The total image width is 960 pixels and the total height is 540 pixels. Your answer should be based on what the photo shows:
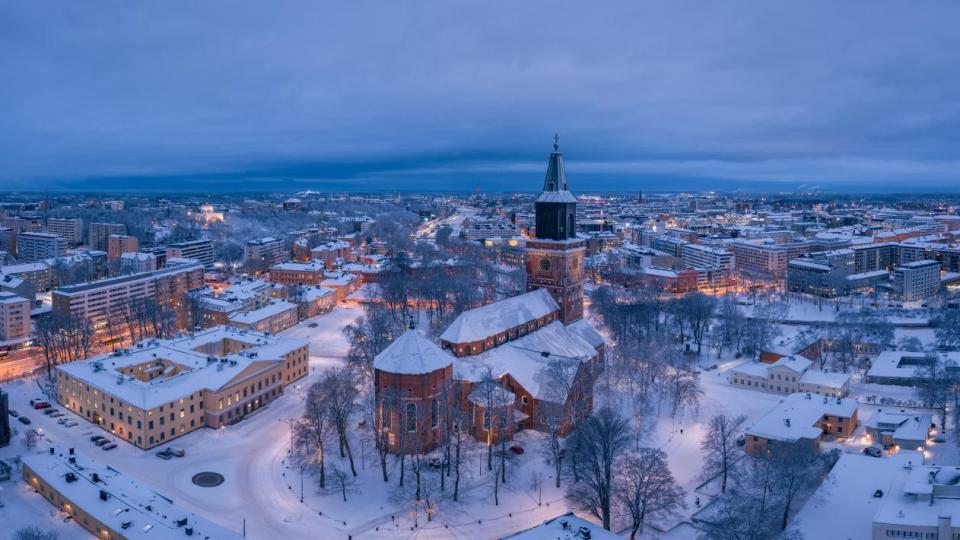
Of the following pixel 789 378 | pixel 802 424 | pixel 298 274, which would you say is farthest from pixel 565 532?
pixel 298 274

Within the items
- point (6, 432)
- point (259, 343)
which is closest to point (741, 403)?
point (259, 343)

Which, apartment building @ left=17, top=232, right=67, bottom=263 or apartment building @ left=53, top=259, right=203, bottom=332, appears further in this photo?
apartment building @ left=17, top=232, right=67, bottom=263

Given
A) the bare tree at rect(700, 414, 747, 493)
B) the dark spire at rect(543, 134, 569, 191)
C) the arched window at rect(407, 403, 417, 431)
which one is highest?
the dark spire at rect(543, 134, 569, 191)

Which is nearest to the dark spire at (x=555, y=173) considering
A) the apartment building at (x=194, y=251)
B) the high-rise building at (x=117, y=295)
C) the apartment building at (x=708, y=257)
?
the high-rise building at (x=117, y=295)

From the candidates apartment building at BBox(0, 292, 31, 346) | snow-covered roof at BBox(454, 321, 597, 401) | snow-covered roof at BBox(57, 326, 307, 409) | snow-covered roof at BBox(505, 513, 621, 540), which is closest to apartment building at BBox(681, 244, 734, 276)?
snow-covered roof at BBox(454, 321, 597, 401)

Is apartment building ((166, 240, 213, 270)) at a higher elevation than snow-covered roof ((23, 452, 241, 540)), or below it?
higher

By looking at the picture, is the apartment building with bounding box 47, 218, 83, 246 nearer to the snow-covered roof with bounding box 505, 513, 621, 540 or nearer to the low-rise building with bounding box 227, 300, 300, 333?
the low-rise building with bounding box 227, 300, 300, 333

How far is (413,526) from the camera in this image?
128 ft

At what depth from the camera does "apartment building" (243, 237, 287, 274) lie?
499ft

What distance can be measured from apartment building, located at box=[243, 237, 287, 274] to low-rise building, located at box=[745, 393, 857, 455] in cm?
12095

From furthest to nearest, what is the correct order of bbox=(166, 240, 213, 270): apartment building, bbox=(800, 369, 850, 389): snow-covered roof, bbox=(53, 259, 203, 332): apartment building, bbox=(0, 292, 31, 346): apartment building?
→ 1. bbox=(166, 240, 213, 270): apartment building
2. bbox=(53, 259, 203, 332): apartment building
3. bbox=(0, 292, 31, 346): apartment building
4. bbox=(800, 369, 850, 389): snow-covered roof

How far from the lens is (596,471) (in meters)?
38.5

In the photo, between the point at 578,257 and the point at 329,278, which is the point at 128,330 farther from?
the point at 578,257

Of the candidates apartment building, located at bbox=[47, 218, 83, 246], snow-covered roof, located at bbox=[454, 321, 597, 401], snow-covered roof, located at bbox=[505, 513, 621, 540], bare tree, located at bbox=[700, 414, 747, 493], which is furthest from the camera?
apartment building, located at bbox=[47, 218, 83, 246]
